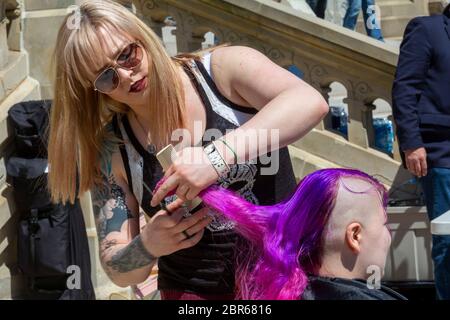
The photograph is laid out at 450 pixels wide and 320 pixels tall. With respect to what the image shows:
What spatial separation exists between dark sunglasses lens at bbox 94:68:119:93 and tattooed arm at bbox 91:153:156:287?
307mm

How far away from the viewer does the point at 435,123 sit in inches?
216

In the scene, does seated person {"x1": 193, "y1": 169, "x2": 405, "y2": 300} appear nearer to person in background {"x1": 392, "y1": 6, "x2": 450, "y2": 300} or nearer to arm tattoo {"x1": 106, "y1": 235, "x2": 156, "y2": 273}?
arm tattoo {"x1": 106, "y1": 235, "x2": 156, "y2": 273}

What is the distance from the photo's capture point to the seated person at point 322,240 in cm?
265

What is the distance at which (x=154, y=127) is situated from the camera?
10.0 ft

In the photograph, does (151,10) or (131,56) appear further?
(151,10)

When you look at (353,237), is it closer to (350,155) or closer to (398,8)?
(350,155)

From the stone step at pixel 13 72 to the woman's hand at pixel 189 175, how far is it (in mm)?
4040

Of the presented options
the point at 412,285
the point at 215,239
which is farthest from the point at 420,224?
the point at 215,239

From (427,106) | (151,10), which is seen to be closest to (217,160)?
(427,106)

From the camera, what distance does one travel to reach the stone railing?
21.9 ft

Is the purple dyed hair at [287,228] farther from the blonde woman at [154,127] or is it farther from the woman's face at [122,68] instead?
the woman's face at [122,68]

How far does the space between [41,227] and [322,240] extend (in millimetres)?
3785

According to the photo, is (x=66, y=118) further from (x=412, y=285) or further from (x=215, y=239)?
(x=412, y=285)

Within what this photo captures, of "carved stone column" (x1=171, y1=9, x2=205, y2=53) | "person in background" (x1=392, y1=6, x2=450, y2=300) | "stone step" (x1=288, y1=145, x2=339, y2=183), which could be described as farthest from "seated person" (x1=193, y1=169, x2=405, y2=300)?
"carved stone column" (x1=171, y1=9, x2=205, y2=53)
